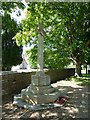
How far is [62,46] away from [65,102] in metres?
10.5

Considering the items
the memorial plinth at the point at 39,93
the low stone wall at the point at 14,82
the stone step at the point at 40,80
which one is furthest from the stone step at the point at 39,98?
the low stone wall at the point at 14,82

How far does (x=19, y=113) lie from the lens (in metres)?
6.57

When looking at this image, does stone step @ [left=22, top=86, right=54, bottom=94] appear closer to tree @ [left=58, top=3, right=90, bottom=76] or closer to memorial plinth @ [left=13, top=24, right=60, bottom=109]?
memorial plinth @ [left=13, top=24, right=60, bottom=109]

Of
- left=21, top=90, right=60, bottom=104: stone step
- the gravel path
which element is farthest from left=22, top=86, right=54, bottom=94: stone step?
the gravel path

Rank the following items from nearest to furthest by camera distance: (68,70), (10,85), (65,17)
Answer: (10,85), (65,17), (68,70)

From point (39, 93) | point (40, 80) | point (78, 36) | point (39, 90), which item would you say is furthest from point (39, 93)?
point (78, 36)

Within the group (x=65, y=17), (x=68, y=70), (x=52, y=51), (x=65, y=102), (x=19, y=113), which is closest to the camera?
(x=19, y=113)

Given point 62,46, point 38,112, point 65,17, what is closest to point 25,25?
point 65,17

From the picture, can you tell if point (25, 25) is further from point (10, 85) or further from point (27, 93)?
point (27, 93)

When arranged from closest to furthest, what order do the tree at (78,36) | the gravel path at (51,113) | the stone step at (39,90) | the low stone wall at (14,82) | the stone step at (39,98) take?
1. the gravel path at (51,113)
2. the stone step at (39,98)
3. the stone step at (39,90)
4. the low stone wall at (14,82)
5. the tree at (78,36)

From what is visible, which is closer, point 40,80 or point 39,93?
point 39,93

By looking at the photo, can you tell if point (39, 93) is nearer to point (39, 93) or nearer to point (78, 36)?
point (39, 93)

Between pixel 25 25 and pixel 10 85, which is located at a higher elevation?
pixel 25 25

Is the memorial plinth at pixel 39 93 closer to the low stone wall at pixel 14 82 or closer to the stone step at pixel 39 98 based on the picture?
the stone step at pixel 39 98
